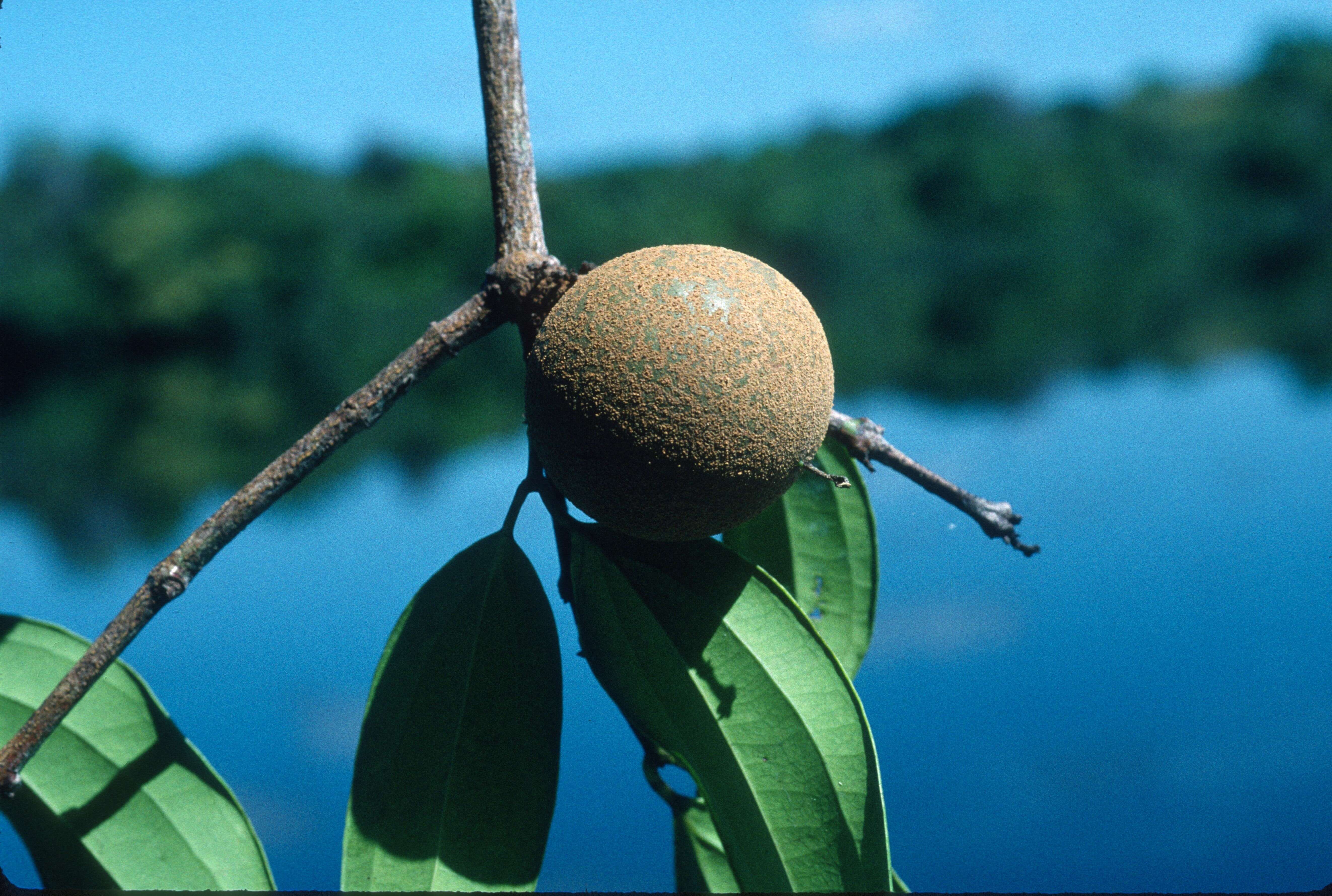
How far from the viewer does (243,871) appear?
866 millimetres

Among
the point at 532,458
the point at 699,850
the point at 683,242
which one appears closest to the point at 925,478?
the point at 532,458

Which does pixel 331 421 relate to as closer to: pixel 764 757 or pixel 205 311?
pixel 764 757

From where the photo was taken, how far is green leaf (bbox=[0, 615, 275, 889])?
0.87 m

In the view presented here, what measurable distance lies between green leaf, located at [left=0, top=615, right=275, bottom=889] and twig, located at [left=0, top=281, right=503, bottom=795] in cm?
14

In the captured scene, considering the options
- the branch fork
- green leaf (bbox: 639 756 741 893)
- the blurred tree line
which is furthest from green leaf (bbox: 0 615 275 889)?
the blurred tree line

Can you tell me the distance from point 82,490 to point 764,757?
51.9 feet

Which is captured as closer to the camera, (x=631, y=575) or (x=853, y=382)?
(x=631, y=575)

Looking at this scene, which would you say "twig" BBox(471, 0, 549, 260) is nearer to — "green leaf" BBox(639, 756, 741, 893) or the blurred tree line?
"green leaf" BBox(639, 756, 741, 893)

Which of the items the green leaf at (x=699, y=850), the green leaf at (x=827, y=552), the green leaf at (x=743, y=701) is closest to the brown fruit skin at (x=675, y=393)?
the green leaf at (x=743, y=701)

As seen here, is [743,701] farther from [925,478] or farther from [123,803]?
[123,803]

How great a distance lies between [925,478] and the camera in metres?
0.83

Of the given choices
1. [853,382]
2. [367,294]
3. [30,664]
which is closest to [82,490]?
[367,294]

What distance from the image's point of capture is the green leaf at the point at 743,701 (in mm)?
726

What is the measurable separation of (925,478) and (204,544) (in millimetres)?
600
